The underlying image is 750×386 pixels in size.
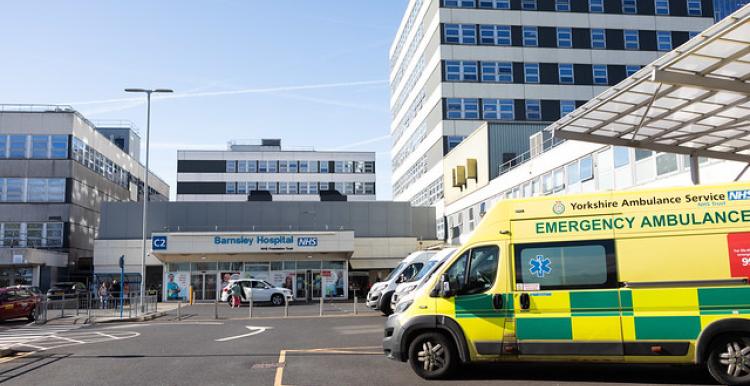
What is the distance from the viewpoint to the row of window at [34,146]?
50.1 m

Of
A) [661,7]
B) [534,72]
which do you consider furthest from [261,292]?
[661,7]

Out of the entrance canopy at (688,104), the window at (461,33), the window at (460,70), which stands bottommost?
the entrance canopy at (688,104)

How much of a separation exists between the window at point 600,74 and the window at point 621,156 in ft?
99.5

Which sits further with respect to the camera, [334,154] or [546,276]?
[334,154]

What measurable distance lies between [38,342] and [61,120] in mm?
37937

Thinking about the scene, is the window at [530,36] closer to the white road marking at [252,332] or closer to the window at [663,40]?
the window at [663,40]

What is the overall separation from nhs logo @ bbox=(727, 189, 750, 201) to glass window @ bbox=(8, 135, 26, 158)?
5091 cm

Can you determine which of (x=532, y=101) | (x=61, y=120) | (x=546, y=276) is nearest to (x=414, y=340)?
(x=546, y=276)

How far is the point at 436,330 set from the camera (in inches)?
404

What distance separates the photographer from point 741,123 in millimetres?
13570

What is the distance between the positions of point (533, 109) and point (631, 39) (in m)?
10.2

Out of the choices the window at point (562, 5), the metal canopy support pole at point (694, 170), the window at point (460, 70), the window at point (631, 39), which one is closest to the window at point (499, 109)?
the window at point (460, 70)

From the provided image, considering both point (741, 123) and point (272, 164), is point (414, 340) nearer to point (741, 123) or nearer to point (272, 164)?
point (741, 123)

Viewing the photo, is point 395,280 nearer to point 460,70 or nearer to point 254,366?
point 254,366
